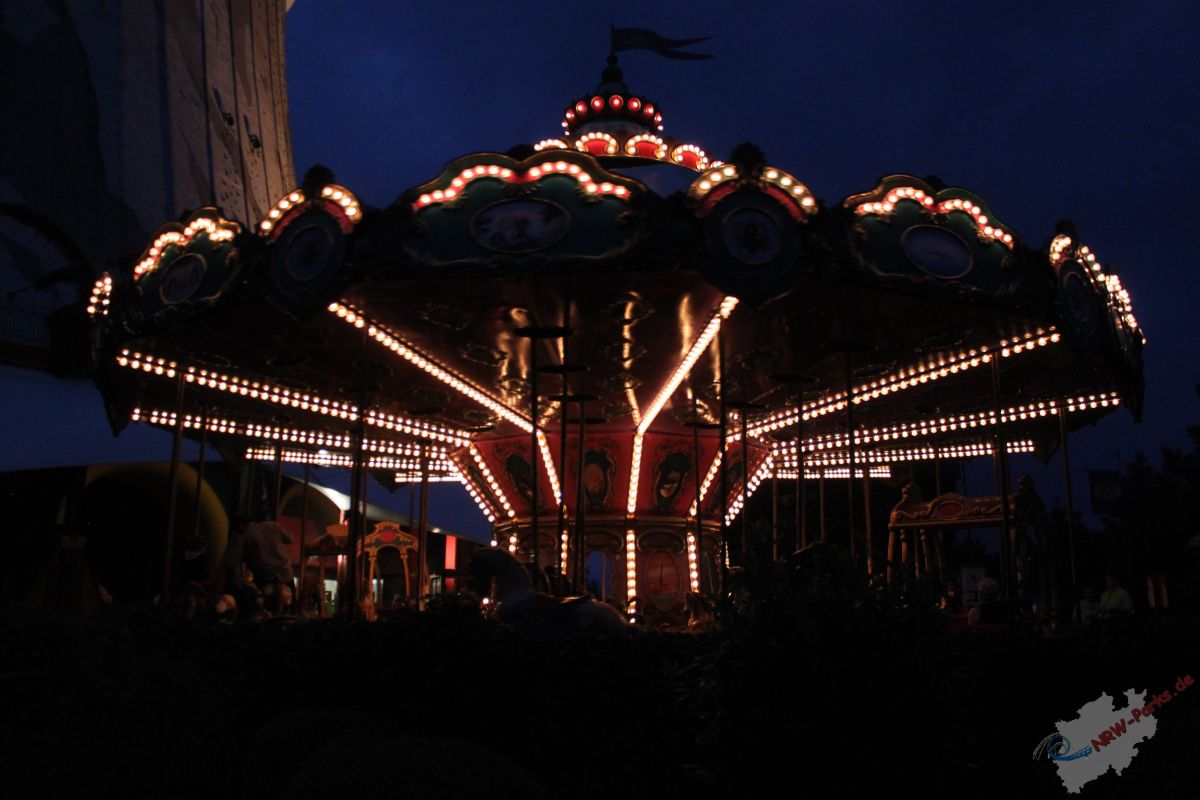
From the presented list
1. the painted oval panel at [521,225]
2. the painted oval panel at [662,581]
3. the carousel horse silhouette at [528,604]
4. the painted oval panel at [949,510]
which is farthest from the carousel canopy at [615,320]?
the painted oval panel at [949,510]

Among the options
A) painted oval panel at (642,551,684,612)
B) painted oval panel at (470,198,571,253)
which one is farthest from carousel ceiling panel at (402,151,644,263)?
painted oval panel at (642,551,684,612)

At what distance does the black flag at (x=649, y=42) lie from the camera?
17609 mm

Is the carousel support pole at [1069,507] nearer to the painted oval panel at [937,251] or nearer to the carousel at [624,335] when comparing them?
the carousel at [624,335]

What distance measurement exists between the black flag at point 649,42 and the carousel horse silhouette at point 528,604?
10.7 metres

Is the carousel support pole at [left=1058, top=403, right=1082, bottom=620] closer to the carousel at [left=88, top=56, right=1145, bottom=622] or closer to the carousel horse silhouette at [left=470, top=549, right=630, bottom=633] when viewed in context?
the carousel at [left=88, top=56, right=1145, bottom=622]

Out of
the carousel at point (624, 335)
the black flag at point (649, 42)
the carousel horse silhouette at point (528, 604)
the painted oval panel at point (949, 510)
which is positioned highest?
the black flag at point (649, 42)

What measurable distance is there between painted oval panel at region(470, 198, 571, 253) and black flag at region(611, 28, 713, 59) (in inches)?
368

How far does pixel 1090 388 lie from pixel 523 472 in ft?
27.4

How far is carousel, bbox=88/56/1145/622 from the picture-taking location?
8977 mm

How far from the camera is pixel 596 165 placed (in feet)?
29.3

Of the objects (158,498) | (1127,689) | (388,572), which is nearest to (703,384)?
(1127,689)

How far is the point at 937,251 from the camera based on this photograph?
9.62m

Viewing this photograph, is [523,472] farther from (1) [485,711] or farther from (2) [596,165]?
(1) [485,711]

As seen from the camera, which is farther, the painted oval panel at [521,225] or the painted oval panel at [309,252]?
the painted oval panel at [309,252]
